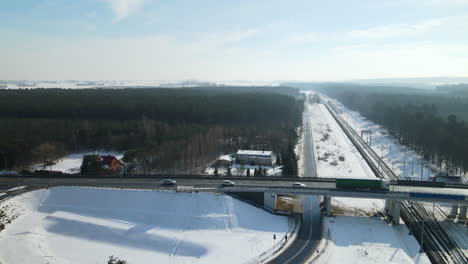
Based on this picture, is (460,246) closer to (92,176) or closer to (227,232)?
(227,232)

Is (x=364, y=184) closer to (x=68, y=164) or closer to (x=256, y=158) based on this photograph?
(x=256, y=158)

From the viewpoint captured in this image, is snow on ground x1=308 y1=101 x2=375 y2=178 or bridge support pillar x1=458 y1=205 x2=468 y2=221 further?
snow on ground x1=308 y1=101 x2=375 y2=178

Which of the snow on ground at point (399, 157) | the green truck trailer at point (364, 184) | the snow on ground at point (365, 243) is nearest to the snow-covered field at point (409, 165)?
the snow on ground at point (399, 157)

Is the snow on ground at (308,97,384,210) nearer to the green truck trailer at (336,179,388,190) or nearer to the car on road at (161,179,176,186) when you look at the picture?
the green truck trailer at (336,179,388,190)

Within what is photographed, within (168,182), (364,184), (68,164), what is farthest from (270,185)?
(68,164)

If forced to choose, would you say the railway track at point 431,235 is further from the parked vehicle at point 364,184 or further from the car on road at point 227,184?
the car on road at point 227,184

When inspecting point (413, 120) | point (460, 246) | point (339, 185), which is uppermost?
point (413, 120)

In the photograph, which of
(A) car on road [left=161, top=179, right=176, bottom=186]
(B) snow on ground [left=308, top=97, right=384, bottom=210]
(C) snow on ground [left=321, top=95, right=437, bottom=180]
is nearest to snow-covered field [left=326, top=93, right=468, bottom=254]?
(C) snow on ground [left=321, top=95, right=437, bottom=180]

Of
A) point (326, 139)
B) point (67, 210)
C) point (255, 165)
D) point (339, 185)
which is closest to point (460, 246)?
point (339, 185)
